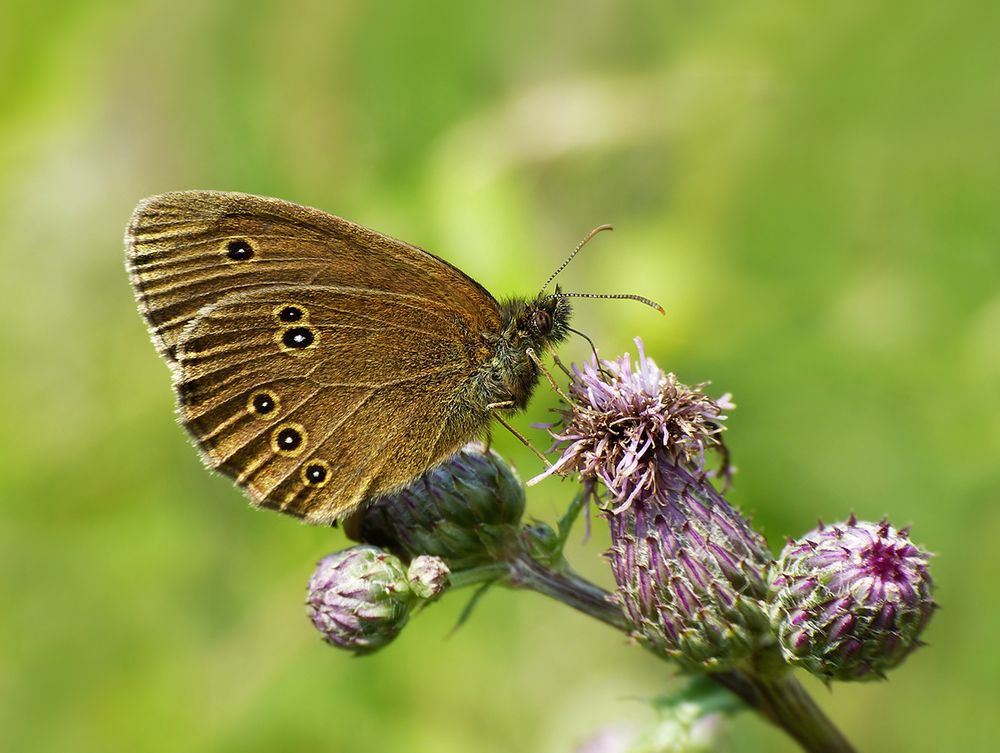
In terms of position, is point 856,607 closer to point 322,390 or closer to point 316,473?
point 316,473

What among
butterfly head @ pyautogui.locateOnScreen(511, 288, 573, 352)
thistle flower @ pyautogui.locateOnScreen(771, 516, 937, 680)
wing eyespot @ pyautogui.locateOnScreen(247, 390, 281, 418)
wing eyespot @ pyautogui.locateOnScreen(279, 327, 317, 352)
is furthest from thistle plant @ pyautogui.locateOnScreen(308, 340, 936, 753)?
wing eyespot @ pyautogui.locateOnScreen(279, 327, 317, 352)

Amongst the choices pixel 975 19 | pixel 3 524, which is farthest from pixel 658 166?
pixel 3 524

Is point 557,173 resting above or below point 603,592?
above

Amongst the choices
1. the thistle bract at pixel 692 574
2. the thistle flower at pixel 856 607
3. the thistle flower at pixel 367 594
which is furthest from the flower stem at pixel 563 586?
the thistle flower at pixel 856 607

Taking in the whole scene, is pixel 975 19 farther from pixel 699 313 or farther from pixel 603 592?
pixel 603 592

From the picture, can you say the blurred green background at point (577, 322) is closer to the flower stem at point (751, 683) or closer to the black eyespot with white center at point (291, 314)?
the flower stem at point (751, 683)

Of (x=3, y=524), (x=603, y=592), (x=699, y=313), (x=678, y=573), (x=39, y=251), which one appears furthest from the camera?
(x=39, y=251)

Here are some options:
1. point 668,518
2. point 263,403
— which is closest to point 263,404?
point 263,403
